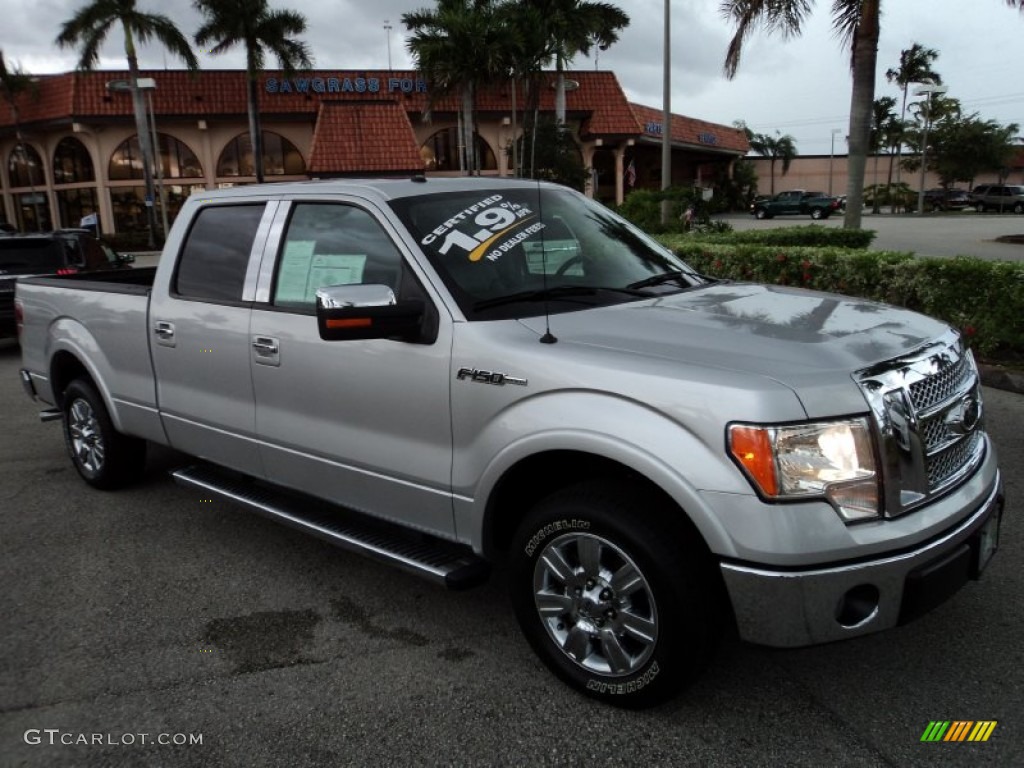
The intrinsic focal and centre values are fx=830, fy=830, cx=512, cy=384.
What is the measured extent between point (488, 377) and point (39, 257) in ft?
38.0

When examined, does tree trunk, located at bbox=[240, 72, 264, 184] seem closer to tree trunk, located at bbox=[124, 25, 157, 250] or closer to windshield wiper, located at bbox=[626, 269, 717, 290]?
tree trunk, located at bbox=[124, 25, 157, 250]

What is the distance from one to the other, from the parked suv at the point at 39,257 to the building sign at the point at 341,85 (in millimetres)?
27093

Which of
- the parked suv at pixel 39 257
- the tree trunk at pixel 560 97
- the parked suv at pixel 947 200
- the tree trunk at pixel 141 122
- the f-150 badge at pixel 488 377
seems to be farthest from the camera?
the parked suv at pixel 947 200

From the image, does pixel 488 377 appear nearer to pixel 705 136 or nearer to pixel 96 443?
pixel 96 443

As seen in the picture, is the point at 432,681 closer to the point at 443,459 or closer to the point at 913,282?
the point at 443,459

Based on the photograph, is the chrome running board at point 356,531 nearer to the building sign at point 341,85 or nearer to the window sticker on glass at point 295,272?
the window sticker on glass at point 295,272

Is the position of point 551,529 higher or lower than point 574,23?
lower

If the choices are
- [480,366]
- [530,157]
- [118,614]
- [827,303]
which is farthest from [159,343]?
[530,157]

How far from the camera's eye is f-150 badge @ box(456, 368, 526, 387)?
9.50 feet

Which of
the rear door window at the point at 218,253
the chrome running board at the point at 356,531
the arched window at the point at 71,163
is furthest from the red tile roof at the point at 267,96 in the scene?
the chrome running board at the point at 356,531

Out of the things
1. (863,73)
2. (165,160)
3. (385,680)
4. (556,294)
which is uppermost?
(165,160)

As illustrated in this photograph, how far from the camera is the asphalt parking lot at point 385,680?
106 inches

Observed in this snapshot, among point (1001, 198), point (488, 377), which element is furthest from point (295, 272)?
point (1001, 198)

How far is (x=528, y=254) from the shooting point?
11.6ft
